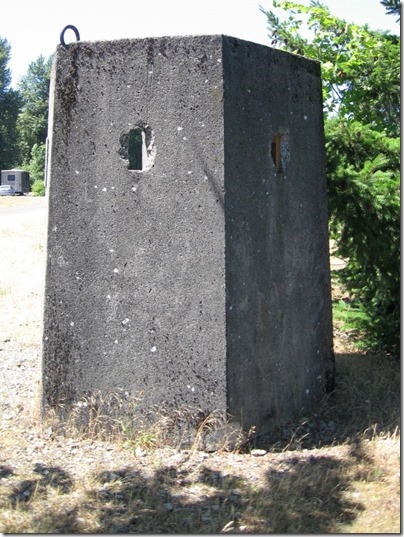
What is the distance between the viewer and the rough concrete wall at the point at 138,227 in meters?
4.72

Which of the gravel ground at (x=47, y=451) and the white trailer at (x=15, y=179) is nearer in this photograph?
the gravel ground at (x=47, y=451)

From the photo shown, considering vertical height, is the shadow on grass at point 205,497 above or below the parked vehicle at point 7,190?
below

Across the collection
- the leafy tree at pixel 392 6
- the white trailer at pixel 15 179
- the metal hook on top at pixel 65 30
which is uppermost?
the white trailer at pixel 15 179

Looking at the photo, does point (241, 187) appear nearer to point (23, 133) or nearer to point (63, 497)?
point (63, 497)

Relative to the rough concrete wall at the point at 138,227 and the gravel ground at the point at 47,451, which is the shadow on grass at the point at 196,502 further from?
the rough concrete wall at the point at 138,227

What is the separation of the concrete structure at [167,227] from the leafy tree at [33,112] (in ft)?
192

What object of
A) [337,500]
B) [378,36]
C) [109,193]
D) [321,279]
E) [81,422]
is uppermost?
[378,36]

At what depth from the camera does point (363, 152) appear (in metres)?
6.38

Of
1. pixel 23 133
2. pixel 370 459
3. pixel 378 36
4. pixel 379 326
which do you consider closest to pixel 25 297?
pixel 379 326

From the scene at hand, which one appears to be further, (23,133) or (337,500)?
(23,133)

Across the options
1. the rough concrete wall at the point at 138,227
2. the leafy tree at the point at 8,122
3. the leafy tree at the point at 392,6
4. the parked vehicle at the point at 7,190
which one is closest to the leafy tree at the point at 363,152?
the leafy tree at the point at 392,6

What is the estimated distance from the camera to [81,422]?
4.95 m

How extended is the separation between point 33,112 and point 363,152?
63.0 meters

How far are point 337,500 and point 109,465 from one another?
1.39m
